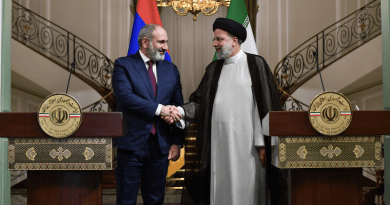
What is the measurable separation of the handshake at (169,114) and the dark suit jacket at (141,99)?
0.20ft

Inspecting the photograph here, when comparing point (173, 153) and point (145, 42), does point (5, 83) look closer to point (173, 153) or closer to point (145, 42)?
point (145, 42)

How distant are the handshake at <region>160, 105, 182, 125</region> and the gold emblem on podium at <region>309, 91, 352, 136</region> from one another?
93cm

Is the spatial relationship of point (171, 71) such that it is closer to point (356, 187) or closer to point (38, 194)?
point (38, 194)

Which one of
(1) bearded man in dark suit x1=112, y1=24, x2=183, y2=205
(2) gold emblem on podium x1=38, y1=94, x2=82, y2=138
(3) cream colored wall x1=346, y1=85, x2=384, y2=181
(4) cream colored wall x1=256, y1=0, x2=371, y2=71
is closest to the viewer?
(2) gold emblem on podium x1=38, y1=94, x2=82, y2=138

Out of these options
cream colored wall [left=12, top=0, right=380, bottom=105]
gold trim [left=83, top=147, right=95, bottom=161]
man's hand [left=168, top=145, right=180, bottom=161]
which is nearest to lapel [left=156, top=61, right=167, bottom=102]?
man's hand [left=168, top=145, right=180, bottom=161]

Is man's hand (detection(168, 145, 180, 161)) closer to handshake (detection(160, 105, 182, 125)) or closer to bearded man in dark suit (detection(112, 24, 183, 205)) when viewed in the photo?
bearded man in dark suit (detection(112, 24, 183, 205))

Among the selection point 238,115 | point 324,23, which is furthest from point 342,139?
point 324,23

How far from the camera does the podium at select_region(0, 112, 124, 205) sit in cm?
189

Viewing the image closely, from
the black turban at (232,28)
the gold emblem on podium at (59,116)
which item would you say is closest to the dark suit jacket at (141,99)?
the black turban at (232,28)

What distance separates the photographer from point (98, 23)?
9.38 m

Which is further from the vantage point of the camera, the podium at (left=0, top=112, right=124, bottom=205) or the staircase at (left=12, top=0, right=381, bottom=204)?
the staircase at (left=12, top=0, right=381, bottom=204)

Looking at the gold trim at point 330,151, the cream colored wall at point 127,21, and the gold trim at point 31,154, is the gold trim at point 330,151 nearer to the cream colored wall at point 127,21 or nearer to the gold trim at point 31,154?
the gold trim at point 31,154

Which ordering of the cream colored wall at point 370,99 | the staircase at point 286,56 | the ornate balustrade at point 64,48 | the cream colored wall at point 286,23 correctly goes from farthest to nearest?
the cream colored wall at point 286,23, the ornate balustrade at point 64,48, the staircase at point 286,56, the cream colored wall at point 370,99

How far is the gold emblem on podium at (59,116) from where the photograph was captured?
1865 mm
